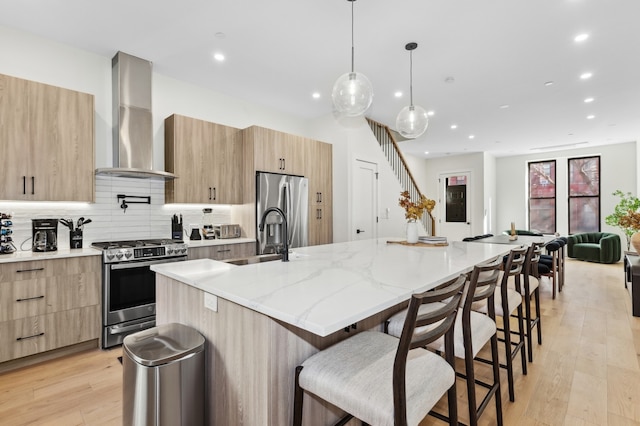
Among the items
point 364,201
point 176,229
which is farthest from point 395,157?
point 176,229

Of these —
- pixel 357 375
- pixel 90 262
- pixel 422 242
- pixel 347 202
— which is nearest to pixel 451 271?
pixel 357 375

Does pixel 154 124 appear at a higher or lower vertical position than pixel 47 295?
higher

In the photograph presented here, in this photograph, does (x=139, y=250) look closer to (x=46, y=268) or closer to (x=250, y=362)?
(x=46, y=268)

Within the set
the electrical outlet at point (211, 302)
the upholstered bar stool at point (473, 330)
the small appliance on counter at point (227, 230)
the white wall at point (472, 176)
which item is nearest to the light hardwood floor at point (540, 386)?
the upholstered bar stool at point (473, 330)

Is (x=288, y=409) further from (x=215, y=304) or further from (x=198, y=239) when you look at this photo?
(x=198, y=239)

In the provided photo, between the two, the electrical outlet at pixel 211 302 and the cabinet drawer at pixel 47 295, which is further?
the cabinet drawer at pixel 47 295

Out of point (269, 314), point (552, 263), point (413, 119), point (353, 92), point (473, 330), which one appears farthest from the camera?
point (552, 263)

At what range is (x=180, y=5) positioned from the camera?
→ 2.57 metres

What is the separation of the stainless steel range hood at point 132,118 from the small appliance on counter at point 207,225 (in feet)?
2.86

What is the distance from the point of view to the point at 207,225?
4.26 metres

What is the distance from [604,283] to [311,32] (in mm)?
Answer: 6325

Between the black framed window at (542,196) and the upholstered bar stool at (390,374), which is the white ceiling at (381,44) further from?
the black framed window at (542,196)

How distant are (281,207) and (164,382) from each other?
126 inches

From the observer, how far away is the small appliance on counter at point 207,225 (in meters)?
4.18
